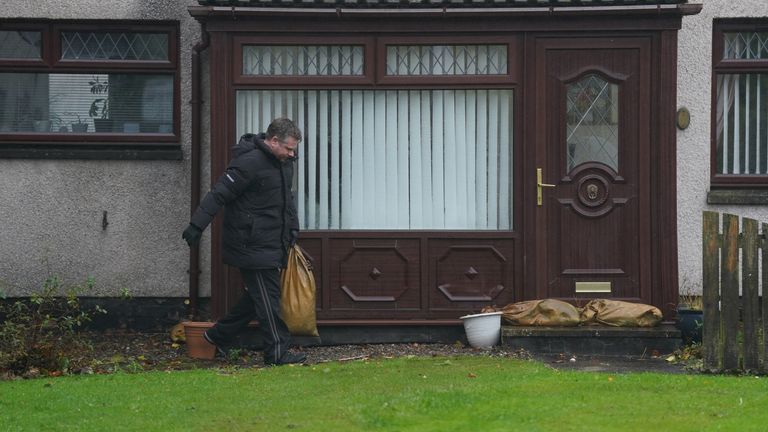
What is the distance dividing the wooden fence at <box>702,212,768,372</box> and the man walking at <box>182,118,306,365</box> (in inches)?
131

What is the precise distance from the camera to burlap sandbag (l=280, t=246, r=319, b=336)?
460 inches

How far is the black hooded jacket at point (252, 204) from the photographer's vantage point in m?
11.1

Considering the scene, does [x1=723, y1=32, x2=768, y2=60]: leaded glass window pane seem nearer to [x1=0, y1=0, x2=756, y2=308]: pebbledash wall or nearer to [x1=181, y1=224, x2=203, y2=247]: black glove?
[x1=0, y1=0, x2=756, y2=308]: pebbledash wall

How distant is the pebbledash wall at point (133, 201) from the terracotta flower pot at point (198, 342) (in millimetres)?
1213

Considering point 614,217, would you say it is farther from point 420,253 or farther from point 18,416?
point 18,416

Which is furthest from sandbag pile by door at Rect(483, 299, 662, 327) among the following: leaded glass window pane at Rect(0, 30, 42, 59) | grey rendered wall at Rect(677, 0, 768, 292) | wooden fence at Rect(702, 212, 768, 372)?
leaded glass window pane at Rect(0, 30, 42, 59)

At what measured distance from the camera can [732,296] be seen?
33.9 ft

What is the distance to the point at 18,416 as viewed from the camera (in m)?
8.87

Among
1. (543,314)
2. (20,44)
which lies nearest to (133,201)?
(20,44)

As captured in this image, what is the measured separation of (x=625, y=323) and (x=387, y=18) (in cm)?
341

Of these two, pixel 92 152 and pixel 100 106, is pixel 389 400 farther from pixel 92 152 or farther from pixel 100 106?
pixel 100 106

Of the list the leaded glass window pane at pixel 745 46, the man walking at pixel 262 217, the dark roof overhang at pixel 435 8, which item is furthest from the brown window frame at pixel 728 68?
the man walking at pixel 262 217

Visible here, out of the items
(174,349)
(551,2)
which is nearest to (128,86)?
(174,349)

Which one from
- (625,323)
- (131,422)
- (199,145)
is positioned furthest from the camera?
(199,145)
